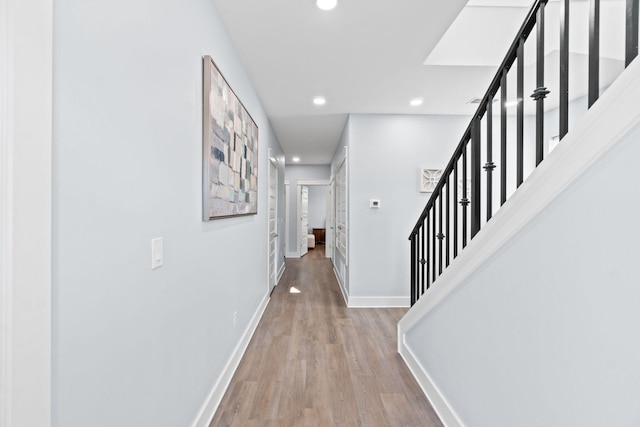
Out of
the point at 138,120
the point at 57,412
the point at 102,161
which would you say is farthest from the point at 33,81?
the point at 57,412

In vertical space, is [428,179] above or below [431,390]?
above

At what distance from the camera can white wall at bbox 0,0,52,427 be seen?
58cm

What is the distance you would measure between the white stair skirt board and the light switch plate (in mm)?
1387

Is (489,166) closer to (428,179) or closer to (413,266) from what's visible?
(413,266)

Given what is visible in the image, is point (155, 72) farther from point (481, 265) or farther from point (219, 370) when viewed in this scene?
point (219, 370)

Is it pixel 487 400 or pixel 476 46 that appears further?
pixel 476 46

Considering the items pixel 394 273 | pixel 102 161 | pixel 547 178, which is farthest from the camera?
pixel 394 273

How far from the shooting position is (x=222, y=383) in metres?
2.03

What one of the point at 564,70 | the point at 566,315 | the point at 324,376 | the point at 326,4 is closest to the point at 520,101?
the point at 564,70

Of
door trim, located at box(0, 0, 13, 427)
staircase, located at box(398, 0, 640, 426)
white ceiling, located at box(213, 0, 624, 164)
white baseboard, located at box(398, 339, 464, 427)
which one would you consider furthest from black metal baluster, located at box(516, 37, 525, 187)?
door trim, located at box(0, 0, 13, 427)

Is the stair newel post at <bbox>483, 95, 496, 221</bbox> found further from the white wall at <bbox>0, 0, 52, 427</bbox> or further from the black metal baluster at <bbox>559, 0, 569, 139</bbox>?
the white wall at <bbox>0, 0, 52, 427</bbox>

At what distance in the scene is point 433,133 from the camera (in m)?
3.99

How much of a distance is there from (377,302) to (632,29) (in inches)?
137

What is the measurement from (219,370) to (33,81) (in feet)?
6.13
